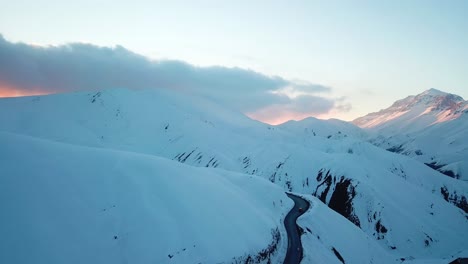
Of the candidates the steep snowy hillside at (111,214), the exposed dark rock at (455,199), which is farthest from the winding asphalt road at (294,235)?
the exposed dark rock at (455,199)

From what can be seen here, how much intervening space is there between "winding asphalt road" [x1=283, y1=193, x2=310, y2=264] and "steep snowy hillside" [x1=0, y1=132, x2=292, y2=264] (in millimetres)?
1288

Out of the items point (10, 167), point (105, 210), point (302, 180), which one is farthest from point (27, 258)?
→ point (302, 180)

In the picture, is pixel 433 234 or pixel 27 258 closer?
pixel 27 258

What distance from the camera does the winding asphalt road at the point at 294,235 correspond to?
3944 centimetres

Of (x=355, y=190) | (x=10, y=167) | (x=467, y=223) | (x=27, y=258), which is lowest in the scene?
(x=467, y=223)

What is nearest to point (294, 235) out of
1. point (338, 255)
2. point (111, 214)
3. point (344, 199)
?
point (338, 255)

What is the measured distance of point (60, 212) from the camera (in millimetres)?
28156

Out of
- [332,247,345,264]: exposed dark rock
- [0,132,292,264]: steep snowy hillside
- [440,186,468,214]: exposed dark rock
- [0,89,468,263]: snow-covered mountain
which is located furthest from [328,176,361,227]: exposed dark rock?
[0,132,292,264]: steep snowy hillside

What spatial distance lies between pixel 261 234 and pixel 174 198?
11530 mm

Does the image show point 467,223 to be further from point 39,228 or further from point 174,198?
point 39,228

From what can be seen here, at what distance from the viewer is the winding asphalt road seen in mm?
39438

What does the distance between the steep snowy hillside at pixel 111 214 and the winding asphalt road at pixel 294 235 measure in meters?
1.29

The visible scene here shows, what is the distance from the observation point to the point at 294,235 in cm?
4734

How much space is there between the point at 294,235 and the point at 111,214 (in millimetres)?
27418
